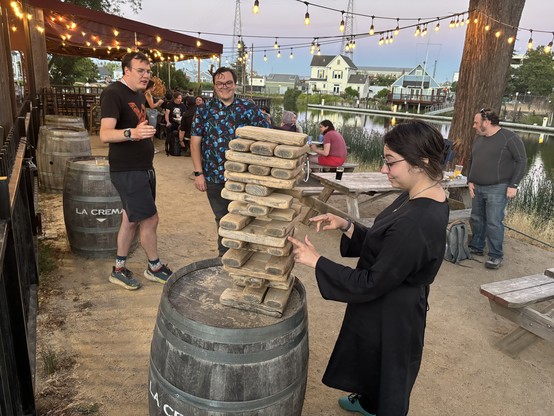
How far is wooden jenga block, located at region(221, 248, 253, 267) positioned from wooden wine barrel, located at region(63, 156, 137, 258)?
101 inches

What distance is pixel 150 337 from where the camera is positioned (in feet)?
10.1

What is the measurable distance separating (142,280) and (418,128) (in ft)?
10.1

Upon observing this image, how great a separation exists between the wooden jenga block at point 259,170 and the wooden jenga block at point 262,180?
0.01 m

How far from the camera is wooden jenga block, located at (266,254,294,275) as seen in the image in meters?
1.73

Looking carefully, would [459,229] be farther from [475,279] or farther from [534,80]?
[534,80]

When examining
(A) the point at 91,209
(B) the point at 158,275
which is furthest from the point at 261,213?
(A) the point at 91,209

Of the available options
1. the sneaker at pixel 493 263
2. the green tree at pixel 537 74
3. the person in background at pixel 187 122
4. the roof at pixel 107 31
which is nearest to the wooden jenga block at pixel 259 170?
the sneaker at pixel 493 263

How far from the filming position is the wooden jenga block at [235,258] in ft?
5.78

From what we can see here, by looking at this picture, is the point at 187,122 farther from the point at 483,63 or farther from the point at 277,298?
the point at 277,298

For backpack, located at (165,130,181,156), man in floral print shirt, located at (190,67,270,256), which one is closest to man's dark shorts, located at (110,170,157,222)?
A: man in floral print shirt, located at (190,67,270,256)

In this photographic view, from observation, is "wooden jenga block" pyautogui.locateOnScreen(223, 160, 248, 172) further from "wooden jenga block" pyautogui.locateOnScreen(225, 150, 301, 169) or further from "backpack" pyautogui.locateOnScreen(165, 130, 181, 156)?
"backpack" pyautogui.locateOnScreen(165, 130, 181, 156)

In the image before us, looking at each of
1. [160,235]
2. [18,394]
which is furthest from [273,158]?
[160,235]

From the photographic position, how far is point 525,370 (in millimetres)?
3125

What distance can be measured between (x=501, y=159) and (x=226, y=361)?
4.39 m
